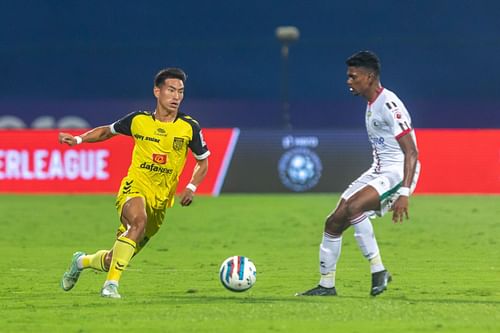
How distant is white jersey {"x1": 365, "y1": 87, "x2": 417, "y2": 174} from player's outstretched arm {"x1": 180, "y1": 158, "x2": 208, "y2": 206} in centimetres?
151

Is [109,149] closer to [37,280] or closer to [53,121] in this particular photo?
[53,121]

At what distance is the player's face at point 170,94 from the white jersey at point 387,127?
1.64m

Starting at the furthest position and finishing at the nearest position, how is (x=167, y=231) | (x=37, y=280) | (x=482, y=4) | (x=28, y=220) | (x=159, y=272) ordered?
1. (x=482, y=4)
2. (x=28, y=220)
3. (x=167, y=231)
4. (x=159, y=272)
5. (x=37, y=280)

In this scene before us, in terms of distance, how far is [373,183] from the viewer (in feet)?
33.4

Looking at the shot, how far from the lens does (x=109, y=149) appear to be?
22812 millimetres

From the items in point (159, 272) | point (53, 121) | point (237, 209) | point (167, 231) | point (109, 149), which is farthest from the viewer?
point (53, 121)

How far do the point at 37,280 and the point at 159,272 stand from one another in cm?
141

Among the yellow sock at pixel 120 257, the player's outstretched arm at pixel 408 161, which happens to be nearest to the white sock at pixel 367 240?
the player's outstretched arm at pixel 408 161

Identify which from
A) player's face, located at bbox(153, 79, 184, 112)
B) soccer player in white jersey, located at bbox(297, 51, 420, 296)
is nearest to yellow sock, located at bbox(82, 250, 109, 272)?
player's face, located at bbox(153, 79, 184, 112)

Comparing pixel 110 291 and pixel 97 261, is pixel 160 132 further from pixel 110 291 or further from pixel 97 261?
pixel 110 291

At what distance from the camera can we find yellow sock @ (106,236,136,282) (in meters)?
9.85

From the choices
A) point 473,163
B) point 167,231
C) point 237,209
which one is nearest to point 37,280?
point 167,231

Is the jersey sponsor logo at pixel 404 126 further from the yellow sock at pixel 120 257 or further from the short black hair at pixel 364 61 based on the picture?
the yellow sock at pixel 120 257

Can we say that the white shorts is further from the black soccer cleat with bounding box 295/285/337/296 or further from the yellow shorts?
the yellow shorts
